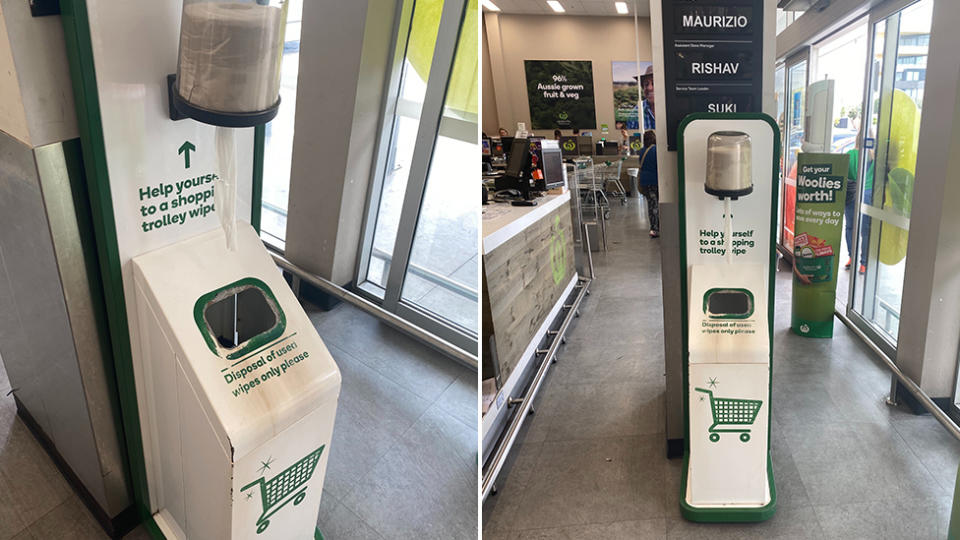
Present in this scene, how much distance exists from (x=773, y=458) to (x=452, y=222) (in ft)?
7.74

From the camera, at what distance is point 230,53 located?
1.38 meters

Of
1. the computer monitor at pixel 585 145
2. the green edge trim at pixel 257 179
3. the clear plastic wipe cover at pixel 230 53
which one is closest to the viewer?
the clear plastic wipe cover at pixel 230 53

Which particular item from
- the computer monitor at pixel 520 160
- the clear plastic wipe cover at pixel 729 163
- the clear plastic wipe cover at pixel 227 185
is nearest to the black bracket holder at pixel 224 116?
the clear plastic wipe cover at pixel 227 185

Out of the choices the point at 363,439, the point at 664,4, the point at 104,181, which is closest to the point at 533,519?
the point at 363,439

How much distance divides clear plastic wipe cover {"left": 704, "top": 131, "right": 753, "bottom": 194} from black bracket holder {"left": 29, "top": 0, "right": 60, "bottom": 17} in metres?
2.17

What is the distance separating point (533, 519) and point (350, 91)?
247 cm

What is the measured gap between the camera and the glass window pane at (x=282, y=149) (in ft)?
11.7

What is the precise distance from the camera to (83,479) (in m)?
2.46

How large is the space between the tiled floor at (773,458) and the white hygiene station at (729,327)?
0.17 metres

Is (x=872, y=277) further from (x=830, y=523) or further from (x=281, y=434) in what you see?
(x=281, y=434)

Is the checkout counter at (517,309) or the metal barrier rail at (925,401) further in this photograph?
the checkout counter at (517,309)

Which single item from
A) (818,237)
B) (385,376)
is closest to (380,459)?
(385,376)

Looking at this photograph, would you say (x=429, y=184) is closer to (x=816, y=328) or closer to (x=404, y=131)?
(x=404, y=131)

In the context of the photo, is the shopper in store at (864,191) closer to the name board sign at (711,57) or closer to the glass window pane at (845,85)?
the glass window pane at (845,85)
